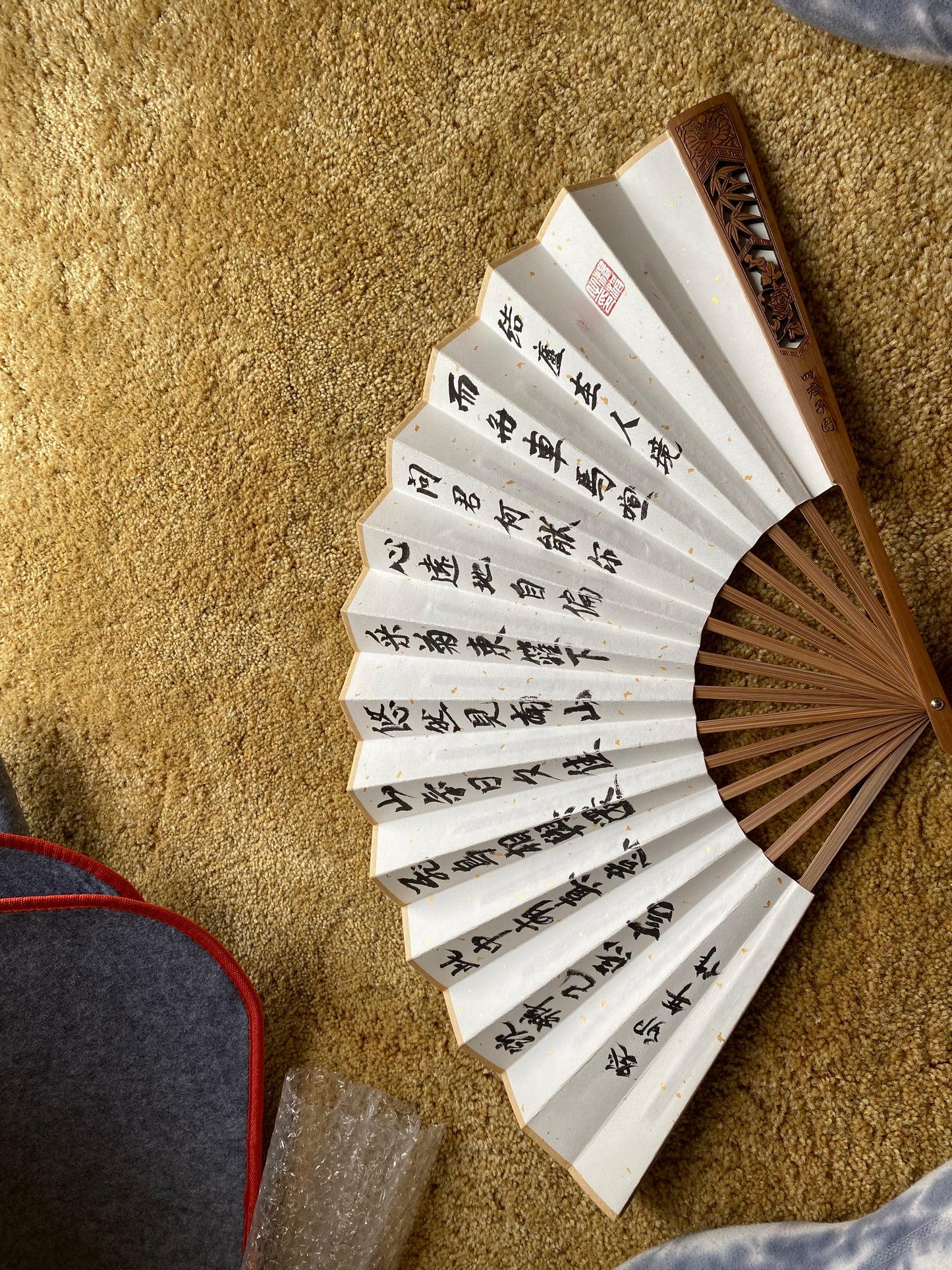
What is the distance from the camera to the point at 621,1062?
0.89 m

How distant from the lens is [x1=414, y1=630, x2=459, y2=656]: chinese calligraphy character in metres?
0.92

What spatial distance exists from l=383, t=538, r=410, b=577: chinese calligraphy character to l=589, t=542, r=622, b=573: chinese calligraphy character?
0.21 m

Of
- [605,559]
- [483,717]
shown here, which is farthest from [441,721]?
[605,559]

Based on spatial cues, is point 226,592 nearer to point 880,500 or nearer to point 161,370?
point 161,370

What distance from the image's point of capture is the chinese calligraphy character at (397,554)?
3.05 feet

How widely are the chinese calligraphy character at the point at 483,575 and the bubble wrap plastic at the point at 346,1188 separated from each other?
688 mm

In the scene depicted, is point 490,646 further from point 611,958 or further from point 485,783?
point 611,958

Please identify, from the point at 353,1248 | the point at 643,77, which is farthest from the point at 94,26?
the point at 353,1248

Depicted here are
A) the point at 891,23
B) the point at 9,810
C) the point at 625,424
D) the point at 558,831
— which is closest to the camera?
the point at 891,23

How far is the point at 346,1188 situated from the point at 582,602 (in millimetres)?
811

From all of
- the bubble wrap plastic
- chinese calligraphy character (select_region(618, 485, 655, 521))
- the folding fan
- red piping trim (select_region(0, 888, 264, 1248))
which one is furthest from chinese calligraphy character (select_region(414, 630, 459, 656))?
the bubble wrap plastic

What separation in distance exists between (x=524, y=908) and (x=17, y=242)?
116 centimetres

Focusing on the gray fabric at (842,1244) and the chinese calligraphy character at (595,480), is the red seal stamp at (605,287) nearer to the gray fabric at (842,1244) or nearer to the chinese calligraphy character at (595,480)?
the chinese calligraphy character at (595,480)

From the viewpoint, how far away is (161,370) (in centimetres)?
114
